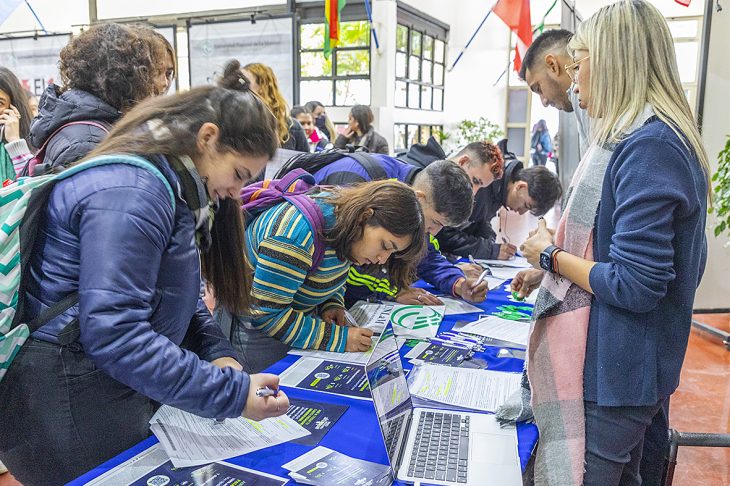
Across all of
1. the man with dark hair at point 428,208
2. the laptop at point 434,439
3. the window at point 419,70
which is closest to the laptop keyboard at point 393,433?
the laptop at point 434,439

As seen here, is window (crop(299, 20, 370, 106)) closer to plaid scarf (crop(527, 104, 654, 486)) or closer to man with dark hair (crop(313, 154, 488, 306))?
man with dark hair (crop(313, 154, 488, 306))

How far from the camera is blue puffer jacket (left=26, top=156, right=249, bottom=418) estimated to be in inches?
31.4

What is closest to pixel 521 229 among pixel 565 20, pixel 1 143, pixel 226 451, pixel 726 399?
pixel 565 20

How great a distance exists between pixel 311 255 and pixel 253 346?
32 cm

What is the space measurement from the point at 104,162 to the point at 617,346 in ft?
3.08

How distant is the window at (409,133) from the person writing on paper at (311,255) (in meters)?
5.18

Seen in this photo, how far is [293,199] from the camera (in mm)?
1487

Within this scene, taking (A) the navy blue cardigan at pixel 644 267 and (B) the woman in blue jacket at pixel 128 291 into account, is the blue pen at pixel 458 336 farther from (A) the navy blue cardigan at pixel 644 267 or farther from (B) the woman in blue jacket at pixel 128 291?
(B) the woman in blue jacket at pixel 128 291

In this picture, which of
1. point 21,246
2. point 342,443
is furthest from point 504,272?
point 21,246

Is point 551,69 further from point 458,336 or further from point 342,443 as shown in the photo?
point 342,443

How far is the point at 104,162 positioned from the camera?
2.80 ft

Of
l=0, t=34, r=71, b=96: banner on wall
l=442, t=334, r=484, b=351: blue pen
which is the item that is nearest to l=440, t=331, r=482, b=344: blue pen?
l=442, t=334, r=484, b=351: blue pen

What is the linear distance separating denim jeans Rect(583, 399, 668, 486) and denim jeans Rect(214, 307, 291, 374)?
0.77m

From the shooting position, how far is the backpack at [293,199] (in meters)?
1.44
